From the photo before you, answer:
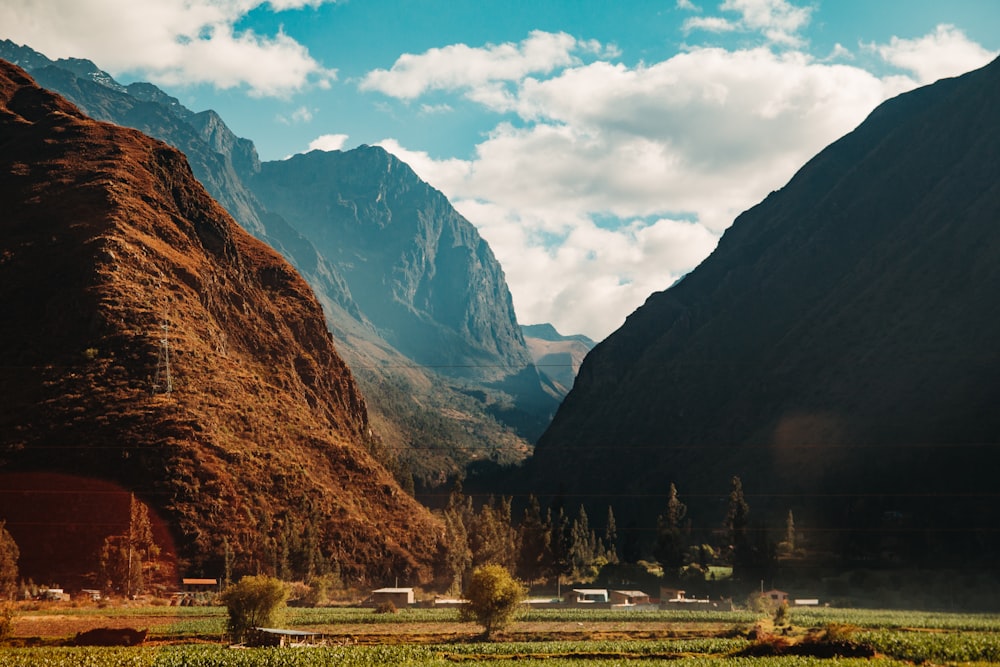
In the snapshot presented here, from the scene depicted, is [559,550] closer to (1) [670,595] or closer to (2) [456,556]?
(2) [456,556]

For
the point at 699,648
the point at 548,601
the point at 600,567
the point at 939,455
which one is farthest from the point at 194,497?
the point at 939,455

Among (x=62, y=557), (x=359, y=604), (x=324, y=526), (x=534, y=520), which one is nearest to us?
(x=62, y=557)

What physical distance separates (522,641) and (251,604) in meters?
27.0

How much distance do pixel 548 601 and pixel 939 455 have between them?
105658 millimetres

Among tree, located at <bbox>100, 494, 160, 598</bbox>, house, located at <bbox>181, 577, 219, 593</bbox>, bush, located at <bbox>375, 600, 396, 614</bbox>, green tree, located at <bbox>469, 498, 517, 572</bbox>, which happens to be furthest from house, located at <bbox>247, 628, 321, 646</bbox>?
green tree, located at <bbox>469, 498, 517, 572</bbox>

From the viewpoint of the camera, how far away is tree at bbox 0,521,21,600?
9369 centimetres

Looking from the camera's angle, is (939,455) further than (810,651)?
Yes

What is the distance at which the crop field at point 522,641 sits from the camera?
62.6 meters

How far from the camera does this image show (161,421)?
11662 centimetres

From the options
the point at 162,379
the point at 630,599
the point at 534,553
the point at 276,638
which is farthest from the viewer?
the point at 534,553

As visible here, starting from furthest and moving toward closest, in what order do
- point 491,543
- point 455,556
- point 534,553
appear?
point 534,553, point 491,543, point 455,556

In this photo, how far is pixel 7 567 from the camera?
95125 millimetres

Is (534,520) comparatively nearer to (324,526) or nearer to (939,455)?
(324,526)

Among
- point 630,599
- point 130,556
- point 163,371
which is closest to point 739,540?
point 630,599
